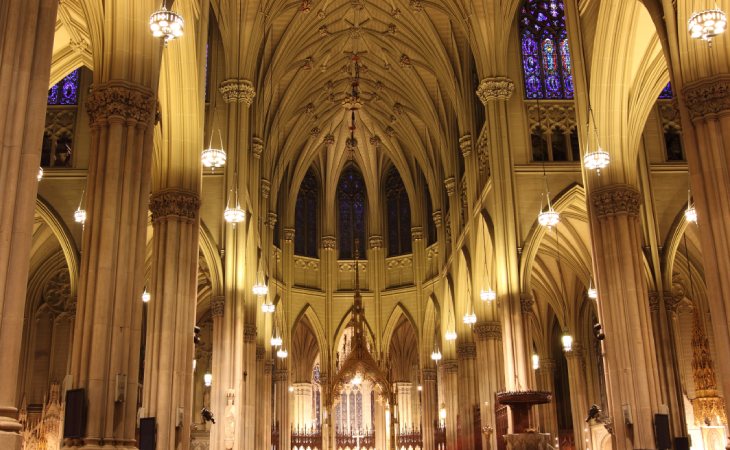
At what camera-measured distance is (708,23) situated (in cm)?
1348

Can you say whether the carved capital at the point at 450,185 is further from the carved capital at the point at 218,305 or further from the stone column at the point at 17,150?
the stone column at the point at 17,150

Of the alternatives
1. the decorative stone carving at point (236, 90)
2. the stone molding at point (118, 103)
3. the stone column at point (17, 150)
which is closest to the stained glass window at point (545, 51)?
the decorative stone carving at point (236, 90)

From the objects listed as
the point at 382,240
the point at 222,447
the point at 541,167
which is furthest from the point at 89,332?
the point at 382,240

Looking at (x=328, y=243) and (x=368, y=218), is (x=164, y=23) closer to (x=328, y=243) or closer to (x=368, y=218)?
(x=328, y=243)

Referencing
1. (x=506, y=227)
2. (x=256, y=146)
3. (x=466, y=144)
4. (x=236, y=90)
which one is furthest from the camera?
(x=466, y=144)

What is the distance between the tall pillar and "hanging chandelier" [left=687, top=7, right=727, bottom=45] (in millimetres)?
11557

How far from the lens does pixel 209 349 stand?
45.0 metres

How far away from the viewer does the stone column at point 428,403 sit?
4509 cm

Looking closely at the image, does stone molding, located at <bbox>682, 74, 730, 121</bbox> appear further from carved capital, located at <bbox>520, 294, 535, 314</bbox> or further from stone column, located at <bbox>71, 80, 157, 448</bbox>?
carved capital, located at <bbox>520, 294, 535, 314</bbox>

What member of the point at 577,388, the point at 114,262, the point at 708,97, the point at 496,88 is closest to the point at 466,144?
the point at 496,88

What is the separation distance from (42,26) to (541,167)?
22.0 metres

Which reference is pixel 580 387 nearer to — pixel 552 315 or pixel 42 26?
pixel 552 315

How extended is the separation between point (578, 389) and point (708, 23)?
27.9 metres

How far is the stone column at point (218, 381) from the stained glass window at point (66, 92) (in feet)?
30.2
